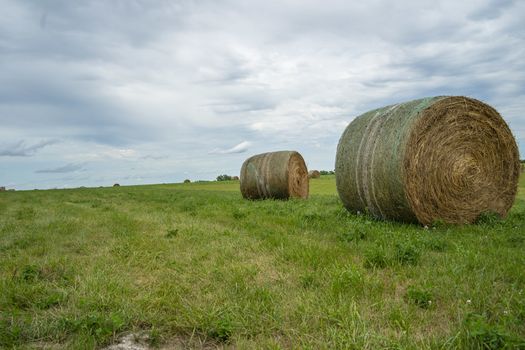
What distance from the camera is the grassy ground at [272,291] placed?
318cm

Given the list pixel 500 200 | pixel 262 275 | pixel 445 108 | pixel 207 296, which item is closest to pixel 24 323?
pixel 207 296

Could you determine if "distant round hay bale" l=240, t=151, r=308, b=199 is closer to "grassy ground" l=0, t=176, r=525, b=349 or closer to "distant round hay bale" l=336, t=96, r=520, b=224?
"distant round hay bale" l=336, t=96, r=520, b=224

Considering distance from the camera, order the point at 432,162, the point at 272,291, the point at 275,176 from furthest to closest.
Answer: the point at 275,176, the point at 432,162, the point at 272,291

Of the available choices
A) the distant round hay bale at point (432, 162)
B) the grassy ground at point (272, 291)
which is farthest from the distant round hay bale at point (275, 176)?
the grassy ground at point (272, 291)

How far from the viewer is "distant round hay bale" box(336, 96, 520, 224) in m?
8.26

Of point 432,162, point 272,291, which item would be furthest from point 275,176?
point 272,291

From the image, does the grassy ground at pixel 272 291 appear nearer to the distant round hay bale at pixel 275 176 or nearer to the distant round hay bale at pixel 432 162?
the distant round hay bale at pixel 432 162

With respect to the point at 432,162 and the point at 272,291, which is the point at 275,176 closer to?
the point at 432,162

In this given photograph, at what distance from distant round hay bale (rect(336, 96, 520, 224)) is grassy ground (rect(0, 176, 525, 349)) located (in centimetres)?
158

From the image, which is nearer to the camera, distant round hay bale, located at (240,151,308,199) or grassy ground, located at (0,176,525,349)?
grassy ground, located at (0,176,525,349)

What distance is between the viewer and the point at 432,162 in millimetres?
8531

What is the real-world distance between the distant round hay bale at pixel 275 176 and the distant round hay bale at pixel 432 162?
7.14m

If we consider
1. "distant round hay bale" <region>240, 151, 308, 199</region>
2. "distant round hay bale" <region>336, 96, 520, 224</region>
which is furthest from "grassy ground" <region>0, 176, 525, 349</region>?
"distant round hay bale" <region>240, 151, 308, 199</region>

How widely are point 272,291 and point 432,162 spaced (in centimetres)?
578
